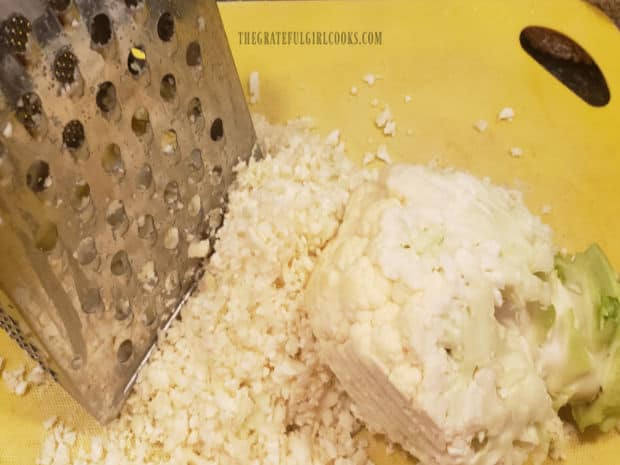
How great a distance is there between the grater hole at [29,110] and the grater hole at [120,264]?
Answer: 0.90 ft

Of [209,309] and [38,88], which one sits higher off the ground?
[38,88]

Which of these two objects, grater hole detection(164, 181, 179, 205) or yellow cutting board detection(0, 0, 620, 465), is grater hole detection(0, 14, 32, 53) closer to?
grater hole detection(164, 181, 179, 205)

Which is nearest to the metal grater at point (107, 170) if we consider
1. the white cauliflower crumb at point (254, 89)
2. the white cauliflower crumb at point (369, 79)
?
the white cauliflower crumb at point (254, 89)

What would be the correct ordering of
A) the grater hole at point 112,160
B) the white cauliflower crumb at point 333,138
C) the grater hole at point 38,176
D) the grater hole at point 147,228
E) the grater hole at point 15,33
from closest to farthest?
1. the grater hole at point 15,33
2. the grater hole at point 38,176
3. the grater hole at point 112,160
4. the grater hole at point 147,228
5. the white cauliflower crumb at point 333,138

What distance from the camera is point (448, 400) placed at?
1.03m

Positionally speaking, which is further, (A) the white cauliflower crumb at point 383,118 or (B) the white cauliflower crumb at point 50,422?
(A) the white cauliflower crumb at point 383,118

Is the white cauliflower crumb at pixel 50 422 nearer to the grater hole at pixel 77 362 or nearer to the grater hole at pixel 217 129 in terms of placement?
the grater hole at pixel 77 362

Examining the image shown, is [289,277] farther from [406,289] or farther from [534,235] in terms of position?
[534,235]

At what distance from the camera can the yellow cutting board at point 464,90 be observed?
1.48 meters

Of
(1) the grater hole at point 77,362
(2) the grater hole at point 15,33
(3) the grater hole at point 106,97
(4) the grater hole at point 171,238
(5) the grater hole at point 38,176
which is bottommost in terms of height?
(1) the grater hole at point 77,362

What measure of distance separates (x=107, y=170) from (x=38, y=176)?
0.11 metres

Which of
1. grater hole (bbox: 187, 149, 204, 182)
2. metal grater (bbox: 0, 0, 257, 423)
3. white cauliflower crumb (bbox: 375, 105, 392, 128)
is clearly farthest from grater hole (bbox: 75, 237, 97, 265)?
white cauliflower crumb (bbox: 375, 105, 392, 128)

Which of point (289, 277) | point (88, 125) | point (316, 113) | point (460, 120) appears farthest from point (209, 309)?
point (460, 120)

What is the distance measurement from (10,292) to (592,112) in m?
1.20
